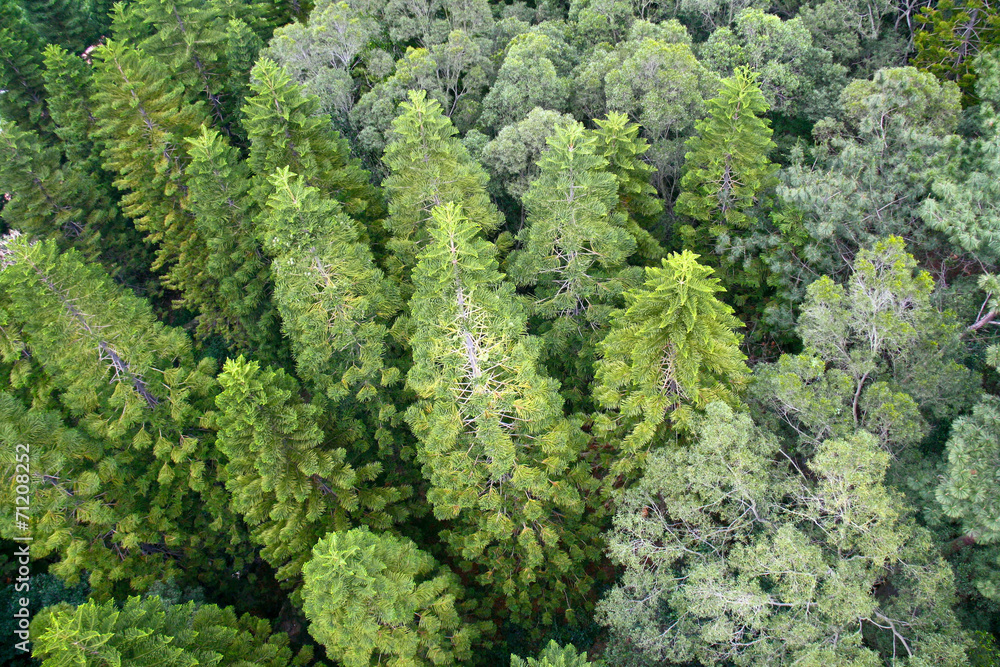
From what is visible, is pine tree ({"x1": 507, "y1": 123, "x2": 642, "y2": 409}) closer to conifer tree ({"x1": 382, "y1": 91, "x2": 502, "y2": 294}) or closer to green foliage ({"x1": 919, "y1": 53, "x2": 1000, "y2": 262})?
conifer tree ({"x1": 382, "y1": 91, "x2": 502, "y2": 294})

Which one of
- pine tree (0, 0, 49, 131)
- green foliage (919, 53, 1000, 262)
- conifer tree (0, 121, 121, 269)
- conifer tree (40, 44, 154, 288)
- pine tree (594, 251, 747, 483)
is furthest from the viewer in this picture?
pine tree (0, 0, 49, 131)

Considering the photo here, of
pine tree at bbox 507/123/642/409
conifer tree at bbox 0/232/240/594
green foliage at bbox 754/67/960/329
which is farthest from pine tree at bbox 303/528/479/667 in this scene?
green foliage at bbox 754/67/960/329

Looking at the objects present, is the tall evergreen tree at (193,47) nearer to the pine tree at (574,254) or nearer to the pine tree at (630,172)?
the pine tree at (574,254)

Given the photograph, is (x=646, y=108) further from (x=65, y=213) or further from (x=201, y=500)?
(x=65, y=213)

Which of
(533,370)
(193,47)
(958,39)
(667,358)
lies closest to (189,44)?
(193,47)

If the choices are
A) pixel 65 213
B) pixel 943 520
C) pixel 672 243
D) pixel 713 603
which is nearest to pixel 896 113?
pixel 672 243

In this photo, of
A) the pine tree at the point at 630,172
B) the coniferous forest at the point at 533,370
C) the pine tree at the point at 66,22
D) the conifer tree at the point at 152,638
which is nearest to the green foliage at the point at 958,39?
the coniferous forest at the point at 533,370
